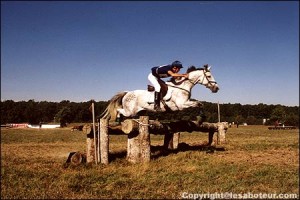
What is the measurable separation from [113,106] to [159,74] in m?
2.37

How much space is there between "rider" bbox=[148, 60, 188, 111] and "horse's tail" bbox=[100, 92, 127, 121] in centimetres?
162

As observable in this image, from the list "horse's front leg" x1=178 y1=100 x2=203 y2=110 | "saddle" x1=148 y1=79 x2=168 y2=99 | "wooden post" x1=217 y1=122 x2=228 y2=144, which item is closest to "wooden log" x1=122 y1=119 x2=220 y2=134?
"wooden post" x1=217 y1=122 x2=228 y2=144

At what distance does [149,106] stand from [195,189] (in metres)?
5.73

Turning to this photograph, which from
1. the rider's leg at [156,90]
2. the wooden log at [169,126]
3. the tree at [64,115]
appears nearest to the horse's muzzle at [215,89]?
the wooden log at [169,126]

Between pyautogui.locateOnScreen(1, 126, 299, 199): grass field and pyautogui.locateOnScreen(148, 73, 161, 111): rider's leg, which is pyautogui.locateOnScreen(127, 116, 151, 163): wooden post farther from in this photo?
pyautogui.locateOnScreen(148, 73, 161, 111): rider's leg

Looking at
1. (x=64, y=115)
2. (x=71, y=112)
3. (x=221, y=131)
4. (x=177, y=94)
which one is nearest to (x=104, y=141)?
(x=177, y=94)

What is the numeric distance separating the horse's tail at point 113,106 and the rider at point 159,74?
1.62 meters

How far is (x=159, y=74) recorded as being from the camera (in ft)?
35.9

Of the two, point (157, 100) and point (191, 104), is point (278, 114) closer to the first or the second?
point (191, 104)

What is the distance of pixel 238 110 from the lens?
102 m

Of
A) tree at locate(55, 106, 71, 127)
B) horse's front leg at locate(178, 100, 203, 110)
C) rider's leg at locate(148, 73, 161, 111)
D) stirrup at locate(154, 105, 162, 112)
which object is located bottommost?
tree at locate(55, 106, 71, 127)

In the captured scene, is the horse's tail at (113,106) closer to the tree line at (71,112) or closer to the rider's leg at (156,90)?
the rider's leg at (156,90)

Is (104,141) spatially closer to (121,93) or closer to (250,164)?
(121,93)

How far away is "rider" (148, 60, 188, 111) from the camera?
34.4ft
